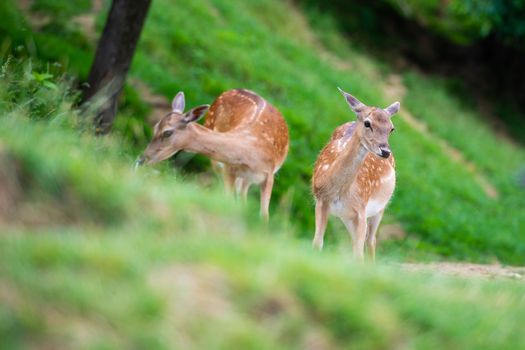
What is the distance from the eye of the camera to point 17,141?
18.5 ft

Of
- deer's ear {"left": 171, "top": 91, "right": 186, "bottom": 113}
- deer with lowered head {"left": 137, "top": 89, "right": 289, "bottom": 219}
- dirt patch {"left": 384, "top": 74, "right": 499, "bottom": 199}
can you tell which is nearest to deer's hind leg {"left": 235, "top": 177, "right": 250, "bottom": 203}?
deer with lowered head {"left": 137, "top": 89, "right": 289, "bottom": 219}

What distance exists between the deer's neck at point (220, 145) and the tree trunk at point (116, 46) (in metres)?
2.34

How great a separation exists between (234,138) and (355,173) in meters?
1.55

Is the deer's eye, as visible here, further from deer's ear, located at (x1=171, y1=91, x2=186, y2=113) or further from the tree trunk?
the tree trunk

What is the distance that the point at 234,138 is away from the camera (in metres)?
9.87

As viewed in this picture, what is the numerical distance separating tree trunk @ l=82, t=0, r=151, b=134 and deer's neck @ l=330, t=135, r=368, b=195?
3.71 meters

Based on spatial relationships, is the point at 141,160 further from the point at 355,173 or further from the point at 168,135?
the point at 355,173

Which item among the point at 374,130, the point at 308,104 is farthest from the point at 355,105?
the point at 308,104

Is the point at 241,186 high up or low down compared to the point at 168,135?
down

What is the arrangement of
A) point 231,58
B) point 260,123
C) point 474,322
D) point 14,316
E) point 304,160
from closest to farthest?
1. point 14,316
2. point 474,322
3. point 260,123
4. point 304,160
5. point 231,58

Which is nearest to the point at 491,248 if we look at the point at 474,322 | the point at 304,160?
the point at 304,160

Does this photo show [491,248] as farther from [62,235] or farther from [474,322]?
[62,235]

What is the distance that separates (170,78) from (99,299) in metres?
9.83

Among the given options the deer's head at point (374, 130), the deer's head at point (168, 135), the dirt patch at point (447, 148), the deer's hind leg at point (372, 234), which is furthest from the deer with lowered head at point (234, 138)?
the dirt patch at point (447, 148)
